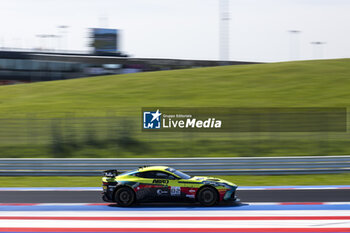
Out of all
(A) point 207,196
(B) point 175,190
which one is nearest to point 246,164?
(A) point 207,196

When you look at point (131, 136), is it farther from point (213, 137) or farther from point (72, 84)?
point (72, 84)

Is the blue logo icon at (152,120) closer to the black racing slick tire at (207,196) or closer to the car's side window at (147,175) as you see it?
the car's side window at (147,175)

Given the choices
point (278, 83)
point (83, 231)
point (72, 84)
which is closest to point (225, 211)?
point (83, 231)

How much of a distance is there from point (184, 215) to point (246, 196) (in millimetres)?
2805

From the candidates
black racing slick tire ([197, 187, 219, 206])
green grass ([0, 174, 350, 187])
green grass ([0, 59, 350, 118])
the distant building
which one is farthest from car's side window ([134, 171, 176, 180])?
the distant building

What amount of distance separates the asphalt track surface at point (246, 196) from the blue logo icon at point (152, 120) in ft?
22.2

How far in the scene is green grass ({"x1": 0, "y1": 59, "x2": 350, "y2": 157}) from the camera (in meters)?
18.3

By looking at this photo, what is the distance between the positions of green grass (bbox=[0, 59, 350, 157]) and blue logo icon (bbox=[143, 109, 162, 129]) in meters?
0.48

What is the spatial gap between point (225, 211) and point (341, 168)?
24.3ft

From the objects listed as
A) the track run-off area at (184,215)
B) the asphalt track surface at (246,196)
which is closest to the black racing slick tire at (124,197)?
the track run-off area at (184,215)

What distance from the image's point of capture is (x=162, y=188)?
1011 centimetres

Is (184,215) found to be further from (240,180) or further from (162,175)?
(240,180)

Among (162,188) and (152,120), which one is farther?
(152,120)

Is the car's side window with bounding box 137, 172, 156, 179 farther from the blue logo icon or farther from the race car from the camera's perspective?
the blue logo icon
